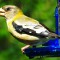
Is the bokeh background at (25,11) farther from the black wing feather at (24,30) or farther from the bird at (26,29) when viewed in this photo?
the black wing feather at (24,30)

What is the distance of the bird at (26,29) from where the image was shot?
4.47m

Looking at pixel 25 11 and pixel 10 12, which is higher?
pixel 10 12

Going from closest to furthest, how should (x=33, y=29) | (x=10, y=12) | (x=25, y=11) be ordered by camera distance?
(x=33, y=29) < (x=10, y=12) < (x=25, y=11)

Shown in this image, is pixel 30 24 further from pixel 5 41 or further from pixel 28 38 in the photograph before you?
pixel 5 41

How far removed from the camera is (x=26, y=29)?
182 inches

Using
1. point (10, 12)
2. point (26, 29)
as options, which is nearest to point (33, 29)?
point (26, 29)

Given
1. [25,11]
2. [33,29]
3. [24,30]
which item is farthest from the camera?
[25,11]

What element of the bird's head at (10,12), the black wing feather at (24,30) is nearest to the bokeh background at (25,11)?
the bird's head at (10,12)

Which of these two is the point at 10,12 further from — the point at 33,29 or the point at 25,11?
the point at 25,11

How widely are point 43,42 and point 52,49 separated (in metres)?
0.17

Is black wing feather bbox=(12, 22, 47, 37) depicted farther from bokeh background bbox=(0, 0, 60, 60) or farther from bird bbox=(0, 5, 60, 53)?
bokeh background bbox=(0, 0, 60, 60)

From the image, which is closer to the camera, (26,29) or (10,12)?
→ (26,29)

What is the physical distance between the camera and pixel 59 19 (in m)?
5.07

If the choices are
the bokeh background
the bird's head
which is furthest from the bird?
the bokeh background
